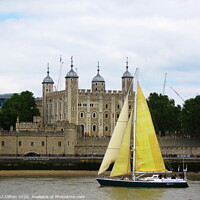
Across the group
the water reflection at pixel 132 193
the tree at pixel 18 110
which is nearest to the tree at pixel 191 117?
the tree at pixel 18 110

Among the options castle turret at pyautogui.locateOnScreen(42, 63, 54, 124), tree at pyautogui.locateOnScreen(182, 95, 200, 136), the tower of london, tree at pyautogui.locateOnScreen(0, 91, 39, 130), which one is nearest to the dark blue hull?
tree at pyautogui.locateOnScreen(182, 95, 200, 136)

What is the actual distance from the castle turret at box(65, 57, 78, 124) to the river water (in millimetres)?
51672

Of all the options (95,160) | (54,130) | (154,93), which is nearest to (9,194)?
(95,160)

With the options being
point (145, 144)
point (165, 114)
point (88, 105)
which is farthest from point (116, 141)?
point (88, 105)

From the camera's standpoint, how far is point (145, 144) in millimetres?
77250

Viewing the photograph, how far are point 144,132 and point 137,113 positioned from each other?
1970 millimetres

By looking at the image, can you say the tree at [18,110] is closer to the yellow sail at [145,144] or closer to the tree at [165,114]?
the tree at [165,114]

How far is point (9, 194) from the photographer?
72.1 meters

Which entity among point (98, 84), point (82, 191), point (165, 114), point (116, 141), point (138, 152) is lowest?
point (82, 191)

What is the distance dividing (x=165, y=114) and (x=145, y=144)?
170ft

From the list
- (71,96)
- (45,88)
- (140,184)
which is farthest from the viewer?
(45,88)

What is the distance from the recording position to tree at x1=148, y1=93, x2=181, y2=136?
12875 cm

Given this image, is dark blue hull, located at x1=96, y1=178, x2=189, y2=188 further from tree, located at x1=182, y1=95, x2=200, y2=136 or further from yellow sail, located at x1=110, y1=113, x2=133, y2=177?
tree, located at x1=182, y1=95, x2=200, y2=136

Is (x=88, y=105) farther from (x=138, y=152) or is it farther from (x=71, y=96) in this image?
(x=138, y=152)
